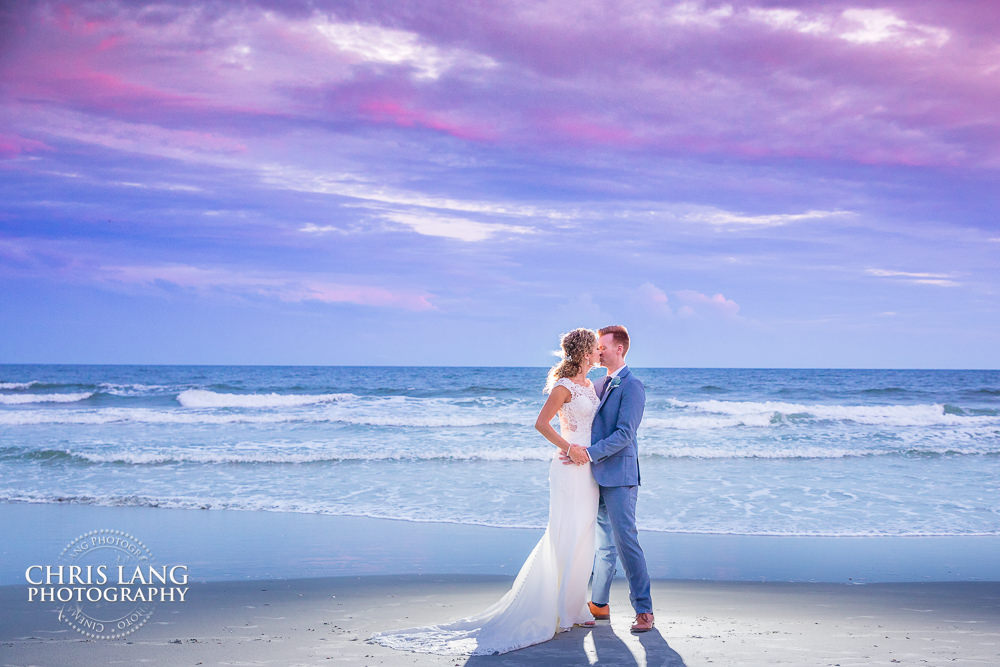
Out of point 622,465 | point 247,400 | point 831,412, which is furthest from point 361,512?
point 247,400

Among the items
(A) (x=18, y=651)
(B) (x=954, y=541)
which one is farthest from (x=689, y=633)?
(B) (x=954, y=541)

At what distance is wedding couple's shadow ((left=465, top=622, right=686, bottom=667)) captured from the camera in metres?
4.37

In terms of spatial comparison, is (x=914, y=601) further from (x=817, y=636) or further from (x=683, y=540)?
(x=683, y=540)

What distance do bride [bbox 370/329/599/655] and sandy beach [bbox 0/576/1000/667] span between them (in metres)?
0.20

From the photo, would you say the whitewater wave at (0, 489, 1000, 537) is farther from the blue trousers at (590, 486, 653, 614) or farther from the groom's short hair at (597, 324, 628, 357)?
the groom's short hair at (597, 324, 628, 357)

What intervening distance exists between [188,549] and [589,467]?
4.67 metres

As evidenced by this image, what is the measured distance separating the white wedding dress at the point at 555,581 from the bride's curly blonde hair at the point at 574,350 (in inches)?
3.3

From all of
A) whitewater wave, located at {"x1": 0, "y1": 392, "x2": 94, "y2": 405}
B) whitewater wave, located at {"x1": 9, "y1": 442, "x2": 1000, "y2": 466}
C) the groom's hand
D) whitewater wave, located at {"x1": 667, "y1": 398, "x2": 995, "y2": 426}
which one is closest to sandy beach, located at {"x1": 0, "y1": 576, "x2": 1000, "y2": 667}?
the groom's hand

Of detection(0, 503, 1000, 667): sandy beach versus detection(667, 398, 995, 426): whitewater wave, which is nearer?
detection(0, 503, 1000, 667): sandy beach

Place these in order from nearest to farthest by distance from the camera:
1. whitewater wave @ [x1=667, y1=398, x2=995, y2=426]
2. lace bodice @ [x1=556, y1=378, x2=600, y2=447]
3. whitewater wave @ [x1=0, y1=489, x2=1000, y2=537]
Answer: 1. lace bodice @ [x1=556, y1=378, x2=600, y2=447]
2. whitewater wave @ [x1=0, y1=489, x2=1000, y2=537]
3. whitewater wave @ [x1=667, y1=398, x2=995, y2=426]

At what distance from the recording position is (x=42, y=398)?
112 feet

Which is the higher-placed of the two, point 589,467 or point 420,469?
point 589,467

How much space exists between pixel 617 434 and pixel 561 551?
2.85 ft

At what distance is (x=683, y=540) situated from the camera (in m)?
8.30
